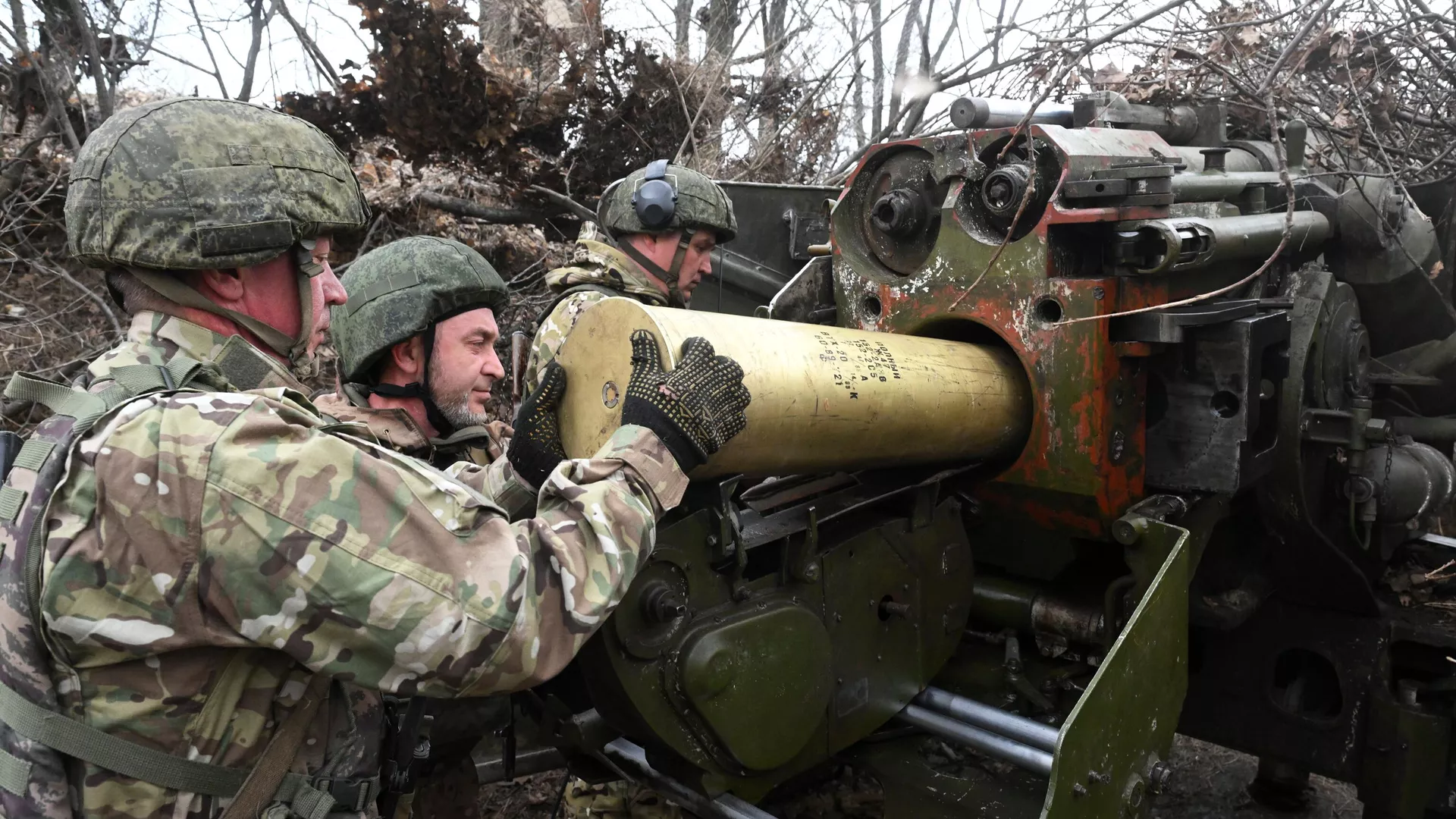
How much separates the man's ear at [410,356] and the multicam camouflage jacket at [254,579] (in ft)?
4.37

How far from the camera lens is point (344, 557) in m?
1.61

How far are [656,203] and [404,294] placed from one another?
3.76 ft

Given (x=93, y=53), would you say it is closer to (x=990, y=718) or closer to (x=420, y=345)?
(x=420, y=345)

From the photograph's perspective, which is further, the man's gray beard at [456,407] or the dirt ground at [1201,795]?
the dirt ground at [1201,795]

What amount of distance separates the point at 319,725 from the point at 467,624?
0.49 meters

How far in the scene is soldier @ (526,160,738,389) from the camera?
154 inches

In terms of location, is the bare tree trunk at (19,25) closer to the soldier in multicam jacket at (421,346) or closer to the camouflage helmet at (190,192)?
the soldier in multicam jacket at (421,346)

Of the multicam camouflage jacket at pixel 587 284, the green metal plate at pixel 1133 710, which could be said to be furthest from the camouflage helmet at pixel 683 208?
the green metal plate at pixel 1133 710

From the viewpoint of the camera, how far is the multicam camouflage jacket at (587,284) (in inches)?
139

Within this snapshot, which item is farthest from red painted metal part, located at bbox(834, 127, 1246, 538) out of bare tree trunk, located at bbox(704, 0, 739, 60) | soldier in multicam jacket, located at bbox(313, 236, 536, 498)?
bare tree trunk, located at bbox(704, 0, 739, 60)

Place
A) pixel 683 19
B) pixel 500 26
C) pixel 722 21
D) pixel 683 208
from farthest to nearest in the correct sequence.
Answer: pixel 683 19, pixel 722 21, pixel 500 26, pixel 683 208

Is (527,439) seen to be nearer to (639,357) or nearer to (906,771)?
(639,357)

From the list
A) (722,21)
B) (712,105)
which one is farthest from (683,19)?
(712,105)

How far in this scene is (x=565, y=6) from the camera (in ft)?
27.4
